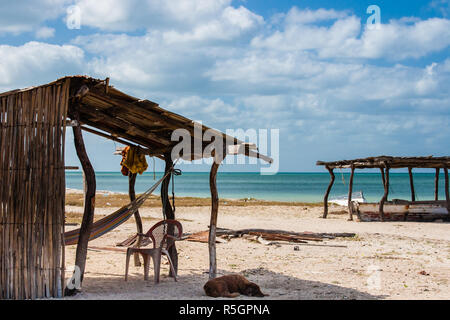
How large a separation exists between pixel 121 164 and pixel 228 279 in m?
2.40

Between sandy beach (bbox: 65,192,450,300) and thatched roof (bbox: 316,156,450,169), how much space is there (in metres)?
2.67

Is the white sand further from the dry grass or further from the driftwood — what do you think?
the dry grass

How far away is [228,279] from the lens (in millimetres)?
5004

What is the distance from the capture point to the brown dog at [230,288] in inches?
192

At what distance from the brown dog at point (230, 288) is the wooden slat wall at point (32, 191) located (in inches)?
58.1

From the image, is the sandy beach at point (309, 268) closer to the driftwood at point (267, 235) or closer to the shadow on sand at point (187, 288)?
the shadow on sand at point (187, 288)

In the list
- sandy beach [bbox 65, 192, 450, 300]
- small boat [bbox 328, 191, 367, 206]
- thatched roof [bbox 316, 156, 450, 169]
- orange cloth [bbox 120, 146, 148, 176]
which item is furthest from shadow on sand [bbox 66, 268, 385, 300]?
small boat [bbox 328, 191, 367, 206]

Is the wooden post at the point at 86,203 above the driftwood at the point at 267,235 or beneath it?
above

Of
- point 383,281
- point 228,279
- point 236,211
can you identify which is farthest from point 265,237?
point 236,211

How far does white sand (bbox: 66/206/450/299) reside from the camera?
5.21 meters

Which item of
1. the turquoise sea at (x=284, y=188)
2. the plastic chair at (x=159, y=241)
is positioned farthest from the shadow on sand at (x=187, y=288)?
the turquoise sea at (x=284, y=188)

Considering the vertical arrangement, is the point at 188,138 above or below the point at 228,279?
above

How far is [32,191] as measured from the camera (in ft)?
14.5
